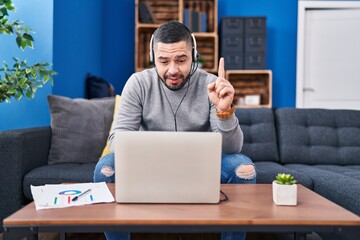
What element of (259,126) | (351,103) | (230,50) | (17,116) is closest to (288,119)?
(259,126)

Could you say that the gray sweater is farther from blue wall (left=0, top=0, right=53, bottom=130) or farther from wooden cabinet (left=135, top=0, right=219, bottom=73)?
wooden cabinet (left=135, top=0, right=219, bottom=73)

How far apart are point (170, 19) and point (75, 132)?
2023 millimetres

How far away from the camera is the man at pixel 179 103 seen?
1.38 metres

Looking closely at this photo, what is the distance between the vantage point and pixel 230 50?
4.00 m

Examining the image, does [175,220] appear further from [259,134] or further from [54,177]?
[259,134]

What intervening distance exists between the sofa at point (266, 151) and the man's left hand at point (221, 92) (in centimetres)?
75

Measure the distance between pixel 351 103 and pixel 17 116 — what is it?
3.40m

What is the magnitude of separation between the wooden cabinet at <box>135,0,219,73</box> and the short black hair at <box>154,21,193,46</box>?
2.46 metres

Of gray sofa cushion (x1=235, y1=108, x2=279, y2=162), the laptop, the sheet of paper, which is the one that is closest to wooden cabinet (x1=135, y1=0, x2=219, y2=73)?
gray sofa cushion (x1=235, y1=108, x2=279, y2=162)

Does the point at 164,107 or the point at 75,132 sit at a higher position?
the point at 164,107

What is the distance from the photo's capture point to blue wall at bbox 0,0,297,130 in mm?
2730

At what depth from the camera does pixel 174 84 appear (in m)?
1.54

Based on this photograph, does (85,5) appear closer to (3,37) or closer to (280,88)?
(3,37)

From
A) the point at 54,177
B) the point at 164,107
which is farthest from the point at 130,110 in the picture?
the point at 54,177
